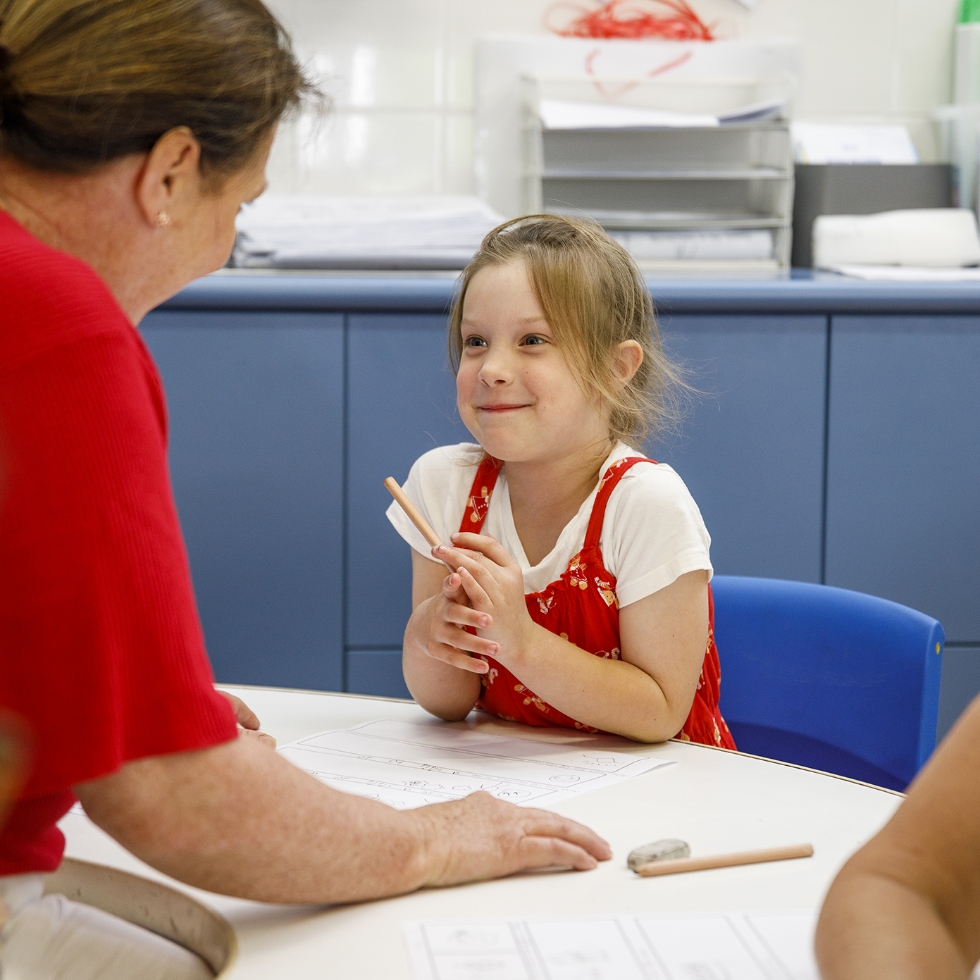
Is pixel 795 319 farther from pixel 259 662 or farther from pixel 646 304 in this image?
pixel 259 662

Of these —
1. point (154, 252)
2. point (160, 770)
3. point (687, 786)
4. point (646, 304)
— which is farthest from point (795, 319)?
point (160, 770)

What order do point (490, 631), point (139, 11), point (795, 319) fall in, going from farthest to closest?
point (795, 319), point (490, 631), point (139, 11)

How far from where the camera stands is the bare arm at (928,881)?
59cm

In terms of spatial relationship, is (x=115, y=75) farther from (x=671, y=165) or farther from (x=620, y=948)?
(x=671, y=165)

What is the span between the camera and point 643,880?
764 mm

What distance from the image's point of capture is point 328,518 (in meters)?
2.00

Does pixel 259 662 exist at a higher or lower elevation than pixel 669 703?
lower

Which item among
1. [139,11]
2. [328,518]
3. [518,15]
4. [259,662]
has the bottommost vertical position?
[259,662]

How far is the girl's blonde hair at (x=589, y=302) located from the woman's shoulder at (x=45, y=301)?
2.20 ft

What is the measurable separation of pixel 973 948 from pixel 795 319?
4.86 feet

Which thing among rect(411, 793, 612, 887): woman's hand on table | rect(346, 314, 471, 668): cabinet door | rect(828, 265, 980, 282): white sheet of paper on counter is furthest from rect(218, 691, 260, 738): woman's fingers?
rect(828, 265, 980, 282): white sheet of paper on counter

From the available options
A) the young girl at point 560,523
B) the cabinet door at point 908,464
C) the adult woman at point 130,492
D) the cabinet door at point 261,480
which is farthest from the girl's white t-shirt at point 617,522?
the cabinet door at point 908,464

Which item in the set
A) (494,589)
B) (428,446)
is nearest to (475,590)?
(494,589)

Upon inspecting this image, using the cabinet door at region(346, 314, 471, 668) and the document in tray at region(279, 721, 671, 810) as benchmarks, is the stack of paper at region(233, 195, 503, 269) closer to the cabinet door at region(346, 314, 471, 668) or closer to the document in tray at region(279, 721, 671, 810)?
the cabinet door at region(346, 314, 471, 668)
